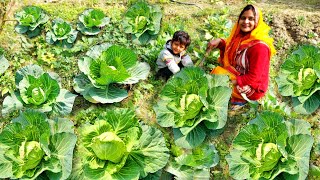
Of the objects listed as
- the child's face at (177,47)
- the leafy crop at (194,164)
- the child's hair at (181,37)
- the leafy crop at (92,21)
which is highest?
the child's hair at (181,37)

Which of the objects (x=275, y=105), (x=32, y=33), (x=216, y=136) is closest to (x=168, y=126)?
(x=216, y=136)

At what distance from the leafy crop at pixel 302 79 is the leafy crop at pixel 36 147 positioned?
2242 millimetres

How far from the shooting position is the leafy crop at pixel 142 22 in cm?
532

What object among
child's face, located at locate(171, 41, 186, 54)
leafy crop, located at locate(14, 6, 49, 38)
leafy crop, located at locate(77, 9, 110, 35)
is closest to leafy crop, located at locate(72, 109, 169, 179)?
child's face, located at locate(171, 41, 186, 54)

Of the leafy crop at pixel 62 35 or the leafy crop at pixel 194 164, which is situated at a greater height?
the leafy crop at pixel 62 35

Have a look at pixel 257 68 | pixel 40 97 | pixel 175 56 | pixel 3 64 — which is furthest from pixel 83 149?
pixel 257 68

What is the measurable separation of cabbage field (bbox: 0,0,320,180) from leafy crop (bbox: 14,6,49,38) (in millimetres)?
13

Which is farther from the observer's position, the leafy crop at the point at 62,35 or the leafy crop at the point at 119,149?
the leafy crop at the point at 62,35

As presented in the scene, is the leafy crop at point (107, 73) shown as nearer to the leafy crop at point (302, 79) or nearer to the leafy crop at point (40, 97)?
the leafy crop at point (40, 97)

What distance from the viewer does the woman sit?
427 centimetres

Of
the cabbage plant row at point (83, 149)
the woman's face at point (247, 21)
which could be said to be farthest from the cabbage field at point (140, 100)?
the woman's face at point (247, 21)

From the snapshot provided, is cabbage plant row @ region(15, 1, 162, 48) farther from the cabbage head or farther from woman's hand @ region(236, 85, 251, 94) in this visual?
woman's hand @ region(236, 85, 251, 94)

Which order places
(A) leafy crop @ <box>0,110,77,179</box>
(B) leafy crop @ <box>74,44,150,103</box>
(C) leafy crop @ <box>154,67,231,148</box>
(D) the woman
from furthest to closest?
(B) leafy crop @ <box>74,44,150,103</box> < (D) the woman < (C) leafy crop @ <box>154,67,231,148</box> < (A) leafy crop @ <box>0,110,77,179</box>

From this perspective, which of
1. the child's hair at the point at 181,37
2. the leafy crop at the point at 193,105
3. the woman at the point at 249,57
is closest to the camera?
the leafy crop at the point at 193,105
